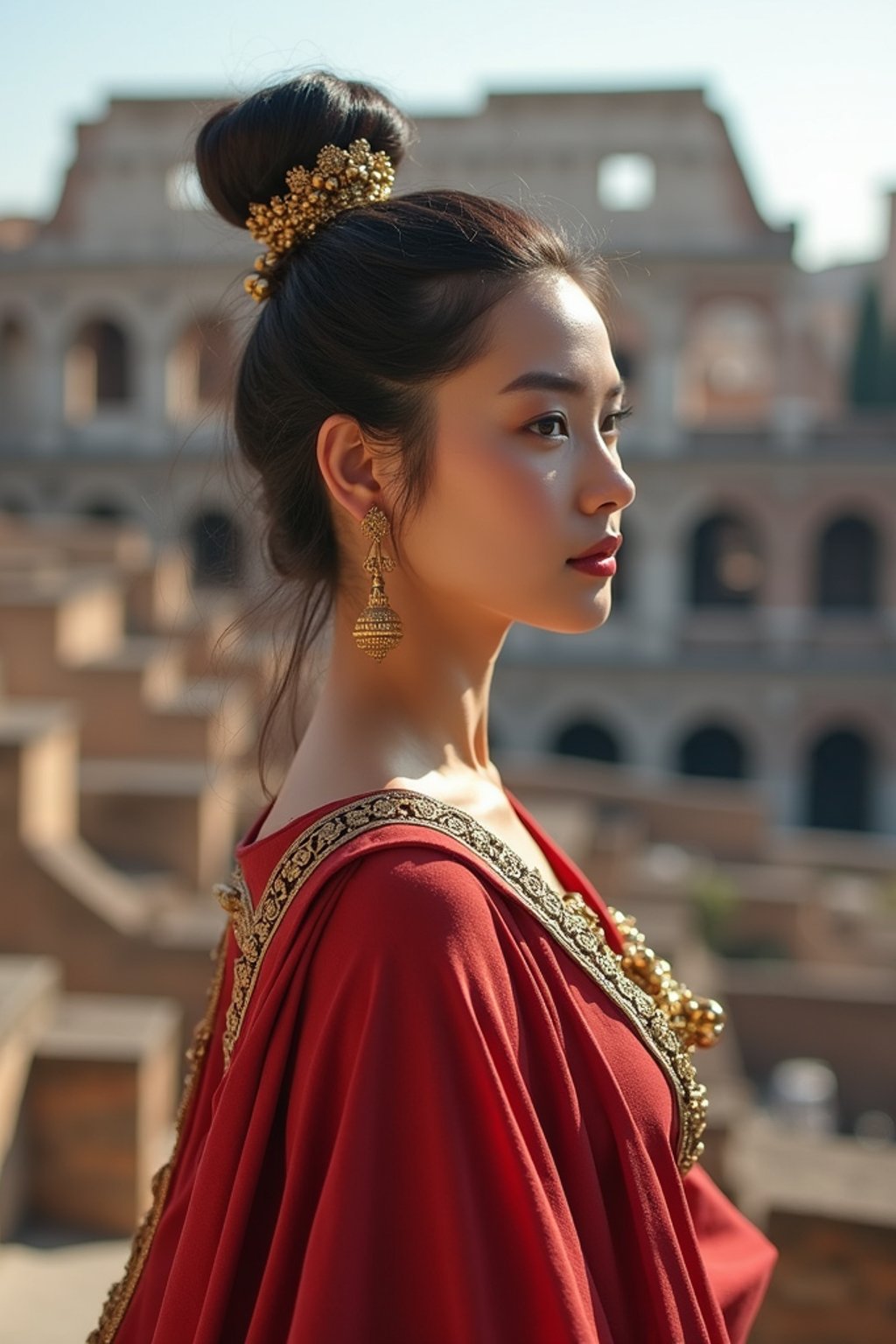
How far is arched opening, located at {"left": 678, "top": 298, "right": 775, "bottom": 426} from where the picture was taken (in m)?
21.8

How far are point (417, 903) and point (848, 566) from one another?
70.7 ft

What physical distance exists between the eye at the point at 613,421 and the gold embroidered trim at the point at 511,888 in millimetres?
507

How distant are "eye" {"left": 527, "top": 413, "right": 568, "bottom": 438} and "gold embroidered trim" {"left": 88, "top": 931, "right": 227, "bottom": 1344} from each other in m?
0.86

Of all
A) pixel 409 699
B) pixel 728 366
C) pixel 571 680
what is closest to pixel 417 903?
pixel 409 699

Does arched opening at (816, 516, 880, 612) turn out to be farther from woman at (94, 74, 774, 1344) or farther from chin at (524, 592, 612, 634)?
chin at (524, 592, 612, 634)

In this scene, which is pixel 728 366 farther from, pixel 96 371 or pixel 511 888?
pixel 511 888

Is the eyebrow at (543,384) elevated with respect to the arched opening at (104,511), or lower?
lower

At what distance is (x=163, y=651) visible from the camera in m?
10.2

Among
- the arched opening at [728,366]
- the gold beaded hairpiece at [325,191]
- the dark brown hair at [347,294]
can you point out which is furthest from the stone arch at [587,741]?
the gold beaded hairpiece at [325,191]

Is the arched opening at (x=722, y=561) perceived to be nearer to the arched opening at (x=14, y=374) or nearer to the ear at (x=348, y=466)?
the arched opening at (x=14, y=374)

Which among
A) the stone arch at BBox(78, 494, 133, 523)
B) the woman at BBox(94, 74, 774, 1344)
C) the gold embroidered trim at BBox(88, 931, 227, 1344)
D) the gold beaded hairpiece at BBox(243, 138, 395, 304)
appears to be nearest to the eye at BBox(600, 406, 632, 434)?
the woman at BBox(94, 74, 774, 1344)

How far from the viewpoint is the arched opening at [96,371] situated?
2288 centimetres

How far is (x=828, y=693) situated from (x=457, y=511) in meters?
20.6

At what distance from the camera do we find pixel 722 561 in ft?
73.7
